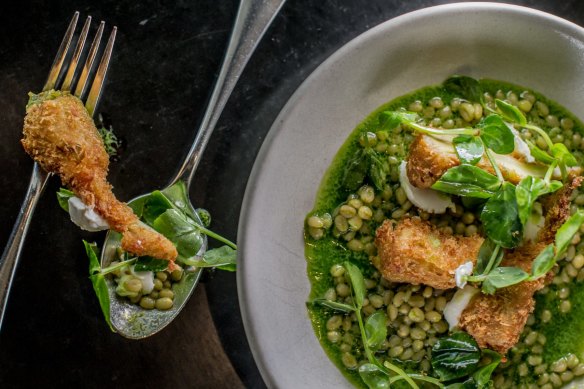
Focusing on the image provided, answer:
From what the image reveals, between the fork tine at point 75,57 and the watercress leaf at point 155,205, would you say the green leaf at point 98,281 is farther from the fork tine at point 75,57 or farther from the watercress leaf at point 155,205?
the fork tine at point 75,57

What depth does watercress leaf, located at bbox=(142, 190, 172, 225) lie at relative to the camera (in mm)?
2703

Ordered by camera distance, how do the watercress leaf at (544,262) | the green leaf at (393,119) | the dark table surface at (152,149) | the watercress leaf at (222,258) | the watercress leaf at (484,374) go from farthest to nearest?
the dark table surface at (152,149) → the watercress leaf at (222,258) → the watercress leaf at (484,374) → the green leaf at (393,119) → the watercress leaf at (544,262)

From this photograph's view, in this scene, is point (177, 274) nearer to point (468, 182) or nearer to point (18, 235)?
point (18, 235)

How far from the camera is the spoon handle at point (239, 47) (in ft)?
9.19

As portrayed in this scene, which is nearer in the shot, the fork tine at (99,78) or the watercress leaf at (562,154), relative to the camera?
the watercress leaf at (562,154)

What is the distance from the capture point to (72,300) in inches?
115

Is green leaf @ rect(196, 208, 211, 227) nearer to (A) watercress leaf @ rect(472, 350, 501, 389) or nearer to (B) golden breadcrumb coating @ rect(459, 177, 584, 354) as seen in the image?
(B) golden breadcrumb coating @ rect(459, 177, 584, 354)

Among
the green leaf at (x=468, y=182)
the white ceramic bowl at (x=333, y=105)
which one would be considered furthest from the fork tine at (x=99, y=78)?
the green leaf at (x=468, y=182)

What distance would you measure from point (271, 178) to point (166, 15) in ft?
2.73

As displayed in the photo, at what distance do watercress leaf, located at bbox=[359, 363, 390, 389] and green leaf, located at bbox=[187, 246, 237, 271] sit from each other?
64cm

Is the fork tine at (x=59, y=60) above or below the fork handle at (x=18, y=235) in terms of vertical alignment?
above

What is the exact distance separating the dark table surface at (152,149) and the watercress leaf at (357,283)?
1.72ft

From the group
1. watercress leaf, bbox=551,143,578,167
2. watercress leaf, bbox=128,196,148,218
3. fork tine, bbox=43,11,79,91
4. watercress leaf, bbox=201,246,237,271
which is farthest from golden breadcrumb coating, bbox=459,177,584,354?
fork tine, bbox=43,11,79,91

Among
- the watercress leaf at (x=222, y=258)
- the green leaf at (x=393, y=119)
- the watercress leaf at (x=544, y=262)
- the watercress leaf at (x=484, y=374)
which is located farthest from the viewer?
the watercress leaf at (x=222, y=258)
